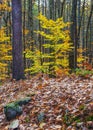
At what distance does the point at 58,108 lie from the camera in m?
7.88

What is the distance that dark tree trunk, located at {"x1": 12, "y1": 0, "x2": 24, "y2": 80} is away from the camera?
13281 mm

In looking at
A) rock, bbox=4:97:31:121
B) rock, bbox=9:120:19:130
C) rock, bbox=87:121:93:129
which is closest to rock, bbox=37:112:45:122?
rock, bbox=9:120:19:130

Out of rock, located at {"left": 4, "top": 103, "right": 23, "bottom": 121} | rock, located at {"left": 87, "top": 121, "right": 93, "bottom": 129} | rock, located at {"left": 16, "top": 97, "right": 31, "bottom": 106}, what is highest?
rock, located at {"left": 87, "top": 121, "right": 93, "bottom": 129}

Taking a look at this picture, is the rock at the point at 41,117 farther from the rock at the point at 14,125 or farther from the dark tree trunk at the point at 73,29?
the dark tree trunk at the point at 73,29

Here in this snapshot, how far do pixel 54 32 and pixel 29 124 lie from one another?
1085 cm

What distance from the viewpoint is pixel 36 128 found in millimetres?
7352

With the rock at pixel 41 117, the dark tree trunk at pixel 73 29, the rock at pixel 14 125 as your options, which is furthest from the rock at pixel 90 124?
the dark tree trunk at pixel 73 29

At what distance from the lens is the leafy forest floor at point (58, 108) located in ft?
22.8

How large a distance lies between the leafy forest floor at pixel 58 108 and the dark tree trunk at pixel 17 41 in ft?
9.71

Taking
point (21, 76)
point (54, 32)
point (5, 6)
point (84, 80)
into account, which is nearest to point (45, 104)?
point (84, 80)

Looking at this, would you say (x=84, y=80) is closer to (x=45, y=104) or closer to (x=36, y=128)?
(x=45, y=104)

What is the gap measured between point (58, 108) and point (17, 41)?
6140mm

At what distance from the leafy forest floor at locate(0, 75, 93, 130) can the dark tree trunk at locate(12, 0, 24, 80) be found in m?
2.96

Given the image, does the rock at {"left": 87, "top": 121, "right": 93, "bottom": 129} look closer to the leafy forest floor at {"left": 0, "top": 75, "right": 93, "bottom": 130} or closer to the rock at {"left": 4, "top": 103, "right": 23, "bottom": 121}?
the leafy forest floor at {"left": 0, "top": 75, "right": 93, "bottom": 130}
